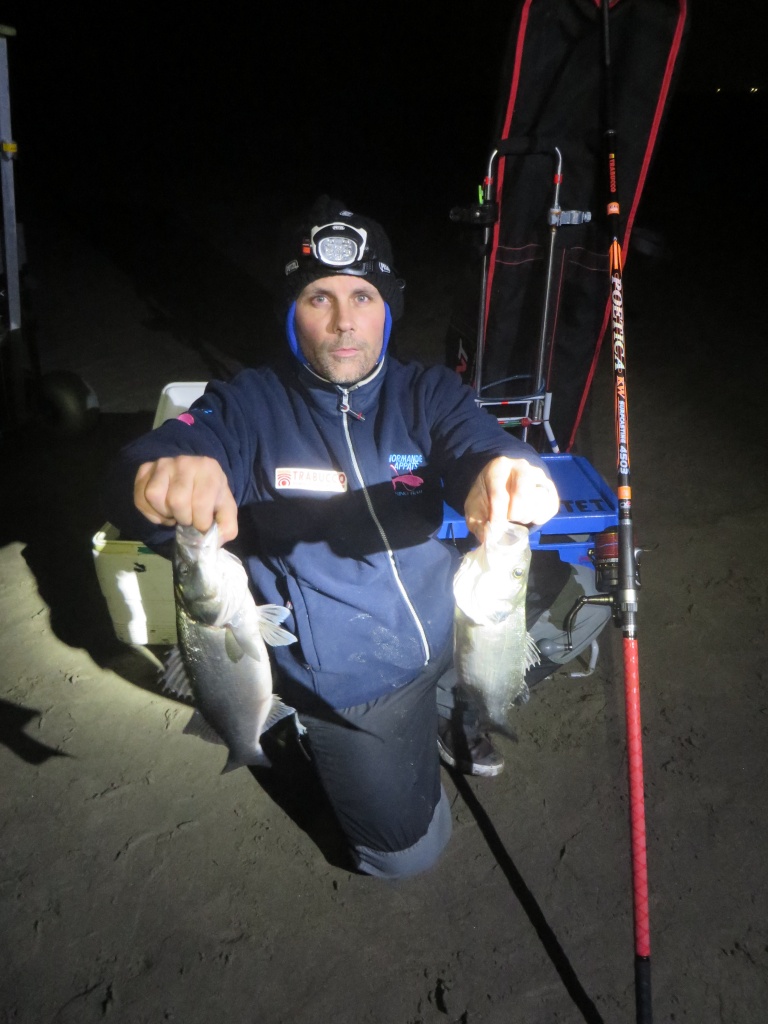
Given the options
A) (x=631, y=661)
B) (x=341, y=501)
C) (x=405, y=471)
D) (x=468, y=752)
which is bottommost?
(x=468, y=752)

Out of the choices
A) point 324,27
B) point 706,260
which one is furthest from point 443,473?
point 324,27

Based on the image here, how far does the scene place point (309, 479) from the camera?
2639 mm

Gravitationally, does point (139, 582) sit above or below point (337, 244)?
below

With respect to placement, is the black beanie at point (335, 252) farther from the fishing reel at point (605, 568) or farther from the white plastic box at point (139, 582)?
the fishing reel at point (605, 568)

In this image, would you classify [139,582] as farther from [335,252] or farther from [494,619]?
[494,619]

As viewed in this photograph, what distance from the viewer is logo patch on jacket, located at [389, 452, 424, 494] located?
2678 mm

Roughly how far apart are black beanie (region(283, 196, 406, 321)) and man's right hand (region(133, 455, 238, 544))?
3.73 feet

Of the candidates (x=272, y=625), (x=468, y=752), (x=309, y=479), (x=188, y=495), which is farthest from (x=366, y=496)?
(x=468, y=752)

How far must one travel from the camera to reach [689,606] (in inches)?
171

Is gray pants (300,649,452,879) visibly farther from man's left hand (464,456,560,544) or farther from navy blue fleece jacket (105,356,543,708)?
man's left hand (464,456,560,544)

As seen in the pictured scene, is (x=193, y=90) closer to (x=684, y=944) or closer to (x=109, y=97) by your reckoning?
(x=109, y=97)

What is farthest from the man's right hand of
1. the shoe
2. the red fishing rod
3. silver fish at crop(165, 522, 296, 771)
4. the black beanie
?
the shoe

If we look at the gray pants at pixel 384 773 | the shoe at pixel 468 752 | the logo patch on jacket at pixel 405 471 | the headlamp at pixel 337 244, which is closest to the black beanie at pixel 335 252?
the headlamp at pixel 337 244

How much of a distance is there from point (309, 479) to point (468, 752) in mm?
1604
